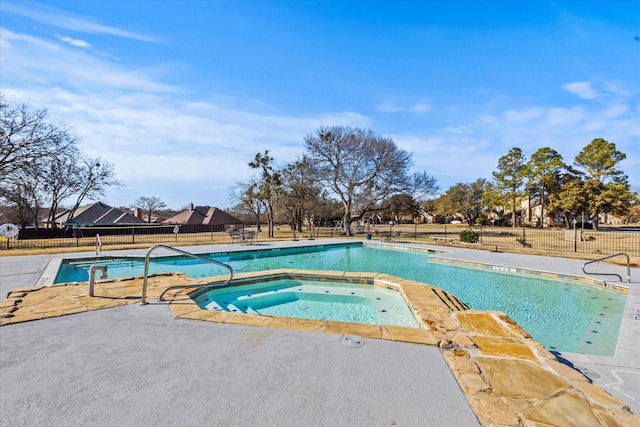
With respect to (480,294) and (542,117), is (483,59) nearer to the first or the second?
(542,117)

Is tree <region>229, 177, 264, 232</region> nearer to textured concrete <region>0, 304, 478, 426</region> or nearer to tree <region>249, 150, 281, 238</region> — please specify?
tree <region>249, 150, 281, 238</region>

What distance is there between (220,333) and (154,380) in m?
0.98

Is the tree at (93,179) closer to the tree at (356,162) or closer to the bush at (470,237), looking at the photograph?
the tree at (356,162)

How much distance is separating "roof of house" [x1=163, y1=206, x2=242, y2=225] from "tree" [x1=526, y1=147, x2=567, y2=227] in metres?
37.0

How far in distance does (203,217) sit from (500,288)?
38.2 meters

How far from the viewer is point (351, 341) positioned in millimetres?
2992

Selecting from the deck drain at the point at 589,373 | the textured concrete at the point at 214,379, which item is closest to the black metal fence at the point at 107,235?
the textured concrete at the point at 214,379

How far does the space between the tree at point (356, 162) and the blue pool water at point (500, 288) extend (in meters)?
12.7

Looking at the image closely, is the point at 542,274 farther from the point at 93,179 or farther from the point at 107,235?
the point at 93,179

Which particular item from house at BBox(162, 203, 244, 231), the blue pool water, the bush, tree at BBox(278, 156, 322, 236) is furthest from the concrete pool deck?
house at BBox(162, 203, 244, 231)

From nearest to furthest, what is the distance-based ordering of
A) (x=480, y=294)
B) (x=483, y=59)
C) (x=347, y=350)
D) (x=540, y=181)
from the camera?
(x=347, y=350) → (x=480, y=294) → (x=483, y=59) → (x=540, y=181)

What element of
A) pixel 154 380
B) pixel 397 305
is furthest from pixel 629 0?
pixel 154 380

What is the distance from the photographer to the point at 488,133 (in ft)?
53.8

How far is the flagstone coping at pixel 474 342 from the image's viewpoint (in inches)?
75.5
